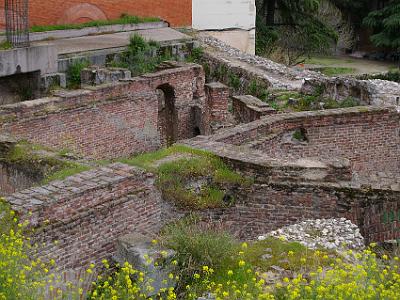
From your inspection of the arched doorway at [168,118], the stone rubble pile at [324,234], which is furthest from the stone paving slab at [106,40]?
the stone rubble pile at [324,234]

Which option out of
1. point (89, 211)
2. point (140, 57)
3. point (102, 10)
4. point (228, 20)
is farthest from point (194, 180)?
point (228, 20)

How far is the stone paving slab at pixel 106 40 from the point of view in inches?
723

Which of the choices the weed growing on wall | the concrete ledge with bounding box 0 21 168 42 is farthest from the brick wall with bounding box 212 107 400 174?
the concrete ledge with bounding box 0 21 168 42

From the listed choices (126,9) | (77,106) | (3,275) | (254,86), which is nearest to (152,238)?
(3,275)

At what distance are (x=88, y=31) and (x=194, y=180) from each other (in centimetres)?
1346

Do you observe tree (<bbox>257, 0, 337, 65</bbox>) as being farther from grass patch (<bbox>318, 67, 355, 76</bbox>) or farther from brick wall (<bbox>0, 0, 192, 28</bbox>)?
brick wall (<bbox>0, 0, 192, 28</bbox>)

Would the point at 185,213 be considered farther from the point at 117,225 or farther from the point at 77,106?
the point at 77,106

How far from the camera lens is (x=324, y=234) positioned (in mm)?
7457

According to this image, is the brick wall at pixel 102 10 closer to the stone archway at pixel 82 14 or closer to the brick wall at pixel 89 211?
the stone archway at pixel 82 14

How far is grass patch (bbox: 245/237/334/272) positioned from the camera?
258 inches

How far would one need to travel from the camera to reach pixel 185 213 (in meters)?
8.34

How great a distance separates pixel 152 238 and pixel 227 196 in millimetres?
1739

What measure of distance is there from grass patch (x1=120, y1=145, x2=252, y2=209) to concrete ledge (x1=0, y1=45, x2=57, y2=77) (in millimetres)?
7297

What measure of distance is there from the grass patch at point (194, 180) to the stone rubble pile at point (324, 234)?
3.73 feet
